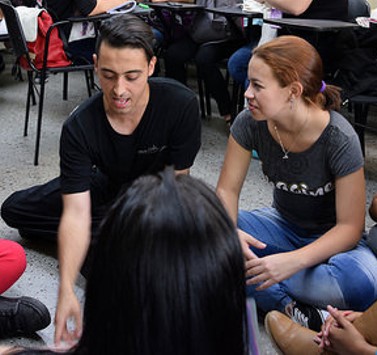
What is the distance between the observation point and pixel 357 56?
95.3 inches

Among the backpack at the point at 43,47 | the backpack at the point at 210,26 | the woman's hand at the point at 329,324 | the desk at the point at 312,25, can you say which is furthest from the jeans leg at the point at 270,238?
the backpack at the point at 210,26

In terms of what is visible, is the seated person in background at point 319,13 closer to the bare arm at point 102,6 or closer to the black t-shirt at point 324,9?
the black t-shirt at point 324,9

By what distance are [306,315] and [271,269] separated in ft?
0.65

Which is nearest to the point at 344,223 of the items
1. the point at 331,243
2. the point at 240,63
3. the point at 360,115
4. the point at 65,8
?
the point at 331,243

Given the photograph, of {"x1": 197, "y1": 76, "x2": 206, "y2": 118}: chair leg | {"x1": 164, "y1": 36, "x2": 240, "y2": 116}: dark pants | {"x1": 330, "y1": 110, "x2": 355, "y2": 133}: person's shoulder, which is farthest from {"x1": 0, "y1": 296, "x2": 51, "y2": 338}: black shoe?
{"x1": 197, "y1": 76, "x2": 206, "y2": 118}: chair leg

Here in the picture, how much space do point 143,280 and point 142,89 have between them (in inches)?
44.9

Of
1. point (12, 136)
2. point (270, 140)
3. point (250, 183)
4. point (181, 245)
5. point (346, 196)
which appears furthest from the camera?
point (12, 136)

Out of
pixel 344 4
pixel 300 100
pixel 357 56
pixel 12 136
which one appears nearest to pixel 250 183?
pixel 357 56

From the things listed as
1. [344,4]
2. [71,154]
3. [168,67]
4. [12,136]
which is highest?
[344,4]

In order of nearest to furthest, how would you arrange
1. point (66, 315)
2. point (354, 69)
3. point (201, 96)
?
point (66, 315), point (354, 69), point (201, 96)

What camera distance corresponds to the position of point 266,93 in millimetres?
1514

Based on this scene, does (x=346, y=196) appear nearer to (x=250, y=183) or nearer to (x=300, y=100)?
(x=300, y=100)

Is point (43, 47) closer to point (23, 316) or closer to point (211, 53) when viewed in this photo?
point (211, 53)

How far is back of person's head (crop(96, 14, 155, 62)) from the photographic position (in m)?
1.57
